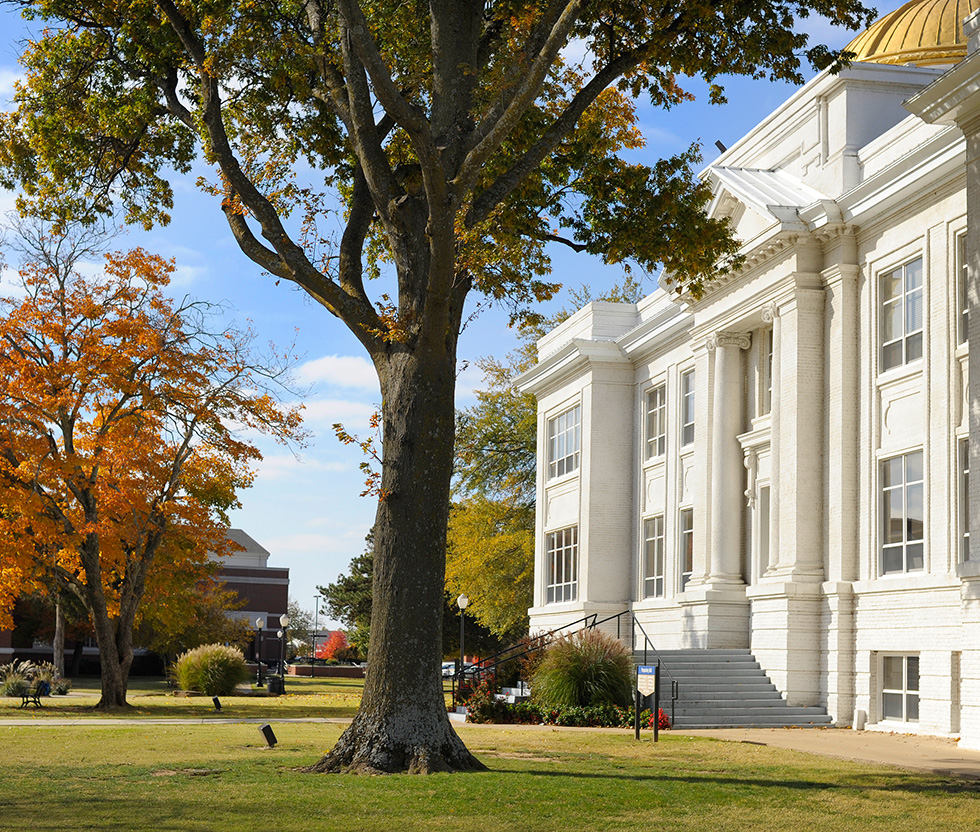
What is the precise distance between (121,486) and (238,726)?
9.38 metres

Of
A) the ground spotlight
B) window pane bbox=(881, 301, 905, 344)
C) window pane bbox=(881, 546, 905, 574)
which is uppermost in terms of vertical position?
window pane bbox=(881, 301, 905, 344)

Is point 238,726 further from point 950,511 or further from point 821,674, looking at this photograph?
point 950,511

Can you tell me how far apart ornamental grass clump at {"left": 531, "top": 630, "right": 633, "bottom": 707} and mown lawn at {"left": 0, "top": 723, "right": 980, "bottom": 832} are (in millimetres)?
6659

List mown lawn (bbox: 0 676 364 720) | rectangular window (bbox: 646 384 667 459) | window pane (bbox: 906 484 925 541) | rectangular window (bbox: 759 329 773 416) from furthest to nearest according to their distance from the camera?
1. rectangular window (bbox: 646 384 667 459)
2. rectangular window (bbox: 759 329 773 416)
3. mown lawn (bbox: 0 676 364 720)
4. window pane (bbox: 906 484 925 541)

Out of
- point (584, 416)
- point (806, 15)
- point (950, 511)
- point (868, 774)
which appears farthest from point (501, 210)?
point (584, 416)

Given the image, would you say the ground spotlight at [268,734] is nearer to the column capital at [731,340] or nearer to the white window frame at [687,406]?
the column capital at [731,340]

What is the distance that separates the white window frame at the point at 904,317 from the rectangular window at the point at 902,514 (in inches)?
75.2

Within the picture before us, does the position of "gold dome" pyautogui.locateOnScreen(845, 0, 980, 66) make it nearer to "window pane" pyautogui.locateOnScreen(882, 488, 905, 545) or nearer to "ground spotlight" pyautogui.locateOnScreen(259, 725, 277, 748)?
"window pane" pyautogui.locateOnScreen(882, 488, 905, 545)

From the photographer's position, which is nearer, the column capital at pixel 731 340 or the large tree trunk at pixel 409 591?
the large tree trunk at pixel 409 591

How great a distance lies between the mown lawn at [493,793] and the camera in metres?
9.56

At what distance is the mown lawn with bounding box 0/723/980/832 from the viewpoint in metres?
9.56

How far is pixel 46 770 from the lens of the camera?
13336 mm

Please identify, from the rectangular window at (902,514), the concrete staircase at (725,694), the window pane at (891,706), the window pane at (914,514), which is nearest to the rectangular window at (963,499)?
the rectangular window at (902,514)

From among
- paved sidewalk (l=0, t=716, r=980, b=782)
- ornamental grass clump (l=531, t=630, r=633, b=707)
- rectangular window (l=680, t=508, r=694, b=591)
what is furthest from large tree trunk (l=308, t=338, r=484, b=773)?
rectangular window (l=680, t=508, r=694, b=591)
